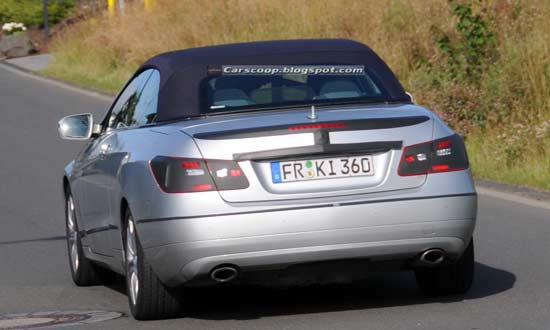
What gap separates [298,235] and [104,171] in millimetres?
1758

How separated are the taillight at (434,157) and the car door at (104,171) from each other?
165cm

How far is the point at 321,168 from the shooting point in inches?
297

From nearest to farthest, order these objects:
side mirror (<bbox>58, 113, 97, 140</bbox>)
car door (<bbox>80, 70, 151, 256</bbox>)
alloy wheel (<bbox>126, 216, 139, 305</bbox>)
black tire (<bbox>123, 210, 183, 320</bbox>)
Answer: black tire (<bbox>123, 210, 183, 320</bbox>) → alloy wheel (<bbox>126, 216, 139, 305</bbox>) → car door (<bbox>80, 70, 151, 256</bbox>) → side mirror (<bbox>58, 113, 97, 140</bbox>)

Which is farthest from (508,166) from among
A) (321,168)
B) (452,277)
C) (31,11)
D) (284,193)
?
(31,11)

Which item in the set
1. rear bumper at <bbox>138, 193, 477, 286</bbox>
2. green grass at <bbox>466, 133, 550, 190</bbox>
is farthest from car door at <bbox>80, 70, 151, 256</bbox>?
green grass at <bbox>466, 133, 550, 190</bbox>

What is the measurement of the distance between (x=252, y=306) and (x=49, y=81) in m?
27.2

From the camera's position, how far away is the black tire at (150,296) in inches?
311

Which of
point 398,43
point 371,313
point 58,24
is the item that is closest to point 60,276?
point 371,313

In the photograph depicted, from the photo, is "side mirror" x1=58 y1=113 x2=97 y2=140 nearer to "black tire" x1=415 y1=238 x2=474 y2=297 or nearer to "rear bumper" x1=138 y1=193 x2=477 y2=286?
"rear bumper" x1=138 y1=193 x2=477 y2=286

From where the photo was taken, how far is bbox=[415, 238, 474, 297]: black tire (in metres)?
8.33

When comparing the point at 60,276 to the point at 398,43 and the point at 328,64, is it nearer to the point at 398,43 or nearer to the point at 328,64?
the point at 328,64

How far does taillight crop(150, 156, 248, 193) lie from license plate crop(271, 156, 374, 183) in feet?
0.62

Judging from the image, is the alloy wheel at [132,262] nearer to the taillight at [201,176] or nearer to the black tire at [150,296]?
the black tire at [150,296]

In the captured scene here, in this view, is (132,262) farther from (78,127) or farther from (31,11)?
(31,11)
